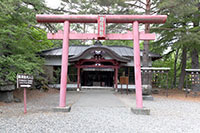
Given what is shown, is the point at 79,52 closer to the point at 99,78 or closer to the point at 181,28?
the point at 99,78

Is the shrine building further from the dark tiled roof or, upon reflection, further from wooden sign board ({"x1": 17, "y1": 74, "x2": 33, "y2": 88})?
wooden sign board ({"x1": 17, "y1": 74, "x2": 33, "y2": 88})

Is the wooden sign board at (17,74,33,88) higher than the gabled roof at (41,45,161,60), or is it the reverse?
the gabled roof at (41,45,161,60)

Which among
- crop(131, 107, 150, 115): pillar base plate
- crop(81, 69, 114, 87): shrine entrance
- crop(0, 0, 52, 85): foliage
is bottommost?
crop(131, 107, 150, 115): pillar base plate

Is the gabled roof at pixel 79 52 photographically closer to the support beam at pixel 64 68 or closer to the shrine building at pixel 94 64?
the shrine building at pixel 94 64

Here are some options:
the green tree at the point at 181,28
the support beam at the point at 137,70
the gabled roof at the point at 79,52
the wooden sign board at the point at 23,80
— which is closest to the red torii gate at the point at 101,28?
the support beam at the point at 137,70

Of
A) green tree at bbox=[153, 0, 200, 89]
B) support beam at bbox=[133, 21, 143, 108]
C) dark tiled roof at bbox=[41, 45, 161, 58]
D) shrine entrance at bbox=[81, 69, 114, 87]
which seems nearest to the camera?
support beam at bbox=[133, 21, 143, 108]

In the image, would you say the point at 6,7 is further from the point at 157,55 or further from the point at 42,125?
the point at 157,55

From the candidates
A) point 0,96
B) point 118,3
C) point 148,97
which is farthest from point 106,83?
point 0,96

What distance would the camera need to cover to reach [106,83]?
1720 cm

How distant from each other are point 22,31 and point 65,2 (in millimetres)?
9374

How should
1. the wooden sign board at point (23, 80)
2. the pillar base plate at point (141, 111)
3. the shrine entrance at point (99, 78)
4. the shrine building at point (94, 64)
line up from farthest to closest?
the shrine entrance at point (99, 78), the shrine building at point (94, 64), the pillar base plate at point (141, 111), the wooden sign board at point (23, 80)

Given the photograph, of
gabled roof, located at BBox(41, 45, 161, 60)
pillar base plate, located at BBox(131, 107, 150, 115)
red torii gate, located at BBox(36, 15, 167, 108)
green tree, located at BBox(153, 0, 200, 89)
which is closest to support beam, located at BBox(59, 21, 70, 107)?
red torii gate, located at BBox(36, 15, 167, 108)

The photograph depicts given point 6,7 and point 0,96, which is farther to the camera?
point 0,96

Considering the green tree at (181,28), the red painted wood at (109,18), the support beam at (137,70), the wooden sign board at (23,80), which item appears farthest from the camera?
the green tree at (181,28)
